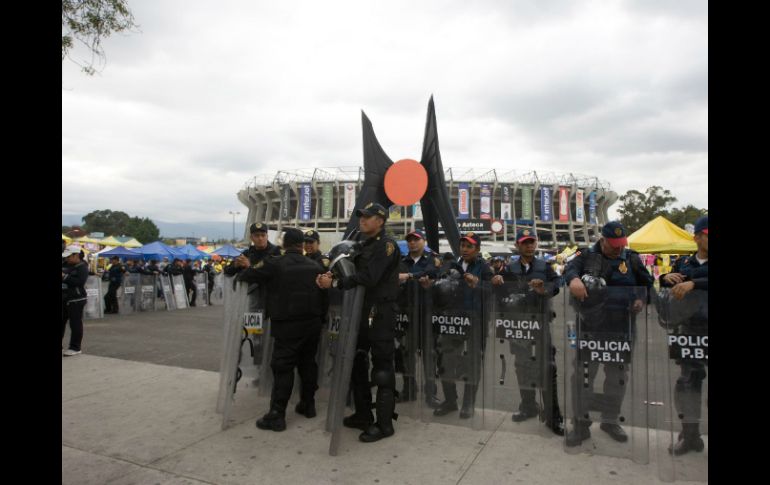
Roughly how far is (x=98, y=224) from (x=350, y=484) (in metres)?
126

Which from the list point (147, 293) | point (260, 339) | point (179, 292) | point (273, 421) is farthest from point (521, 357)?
point (179, 292)

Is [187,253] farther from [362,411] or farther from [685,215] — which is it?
[685,215]

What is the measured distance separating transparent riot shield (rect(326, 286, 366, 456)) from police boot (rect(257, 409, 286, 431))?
58 cm

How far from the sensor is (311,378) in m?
4.77

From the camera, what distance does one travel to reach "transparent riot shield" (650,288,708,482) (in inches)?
130

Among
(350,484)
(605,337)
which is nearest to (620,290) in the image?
(605,337)

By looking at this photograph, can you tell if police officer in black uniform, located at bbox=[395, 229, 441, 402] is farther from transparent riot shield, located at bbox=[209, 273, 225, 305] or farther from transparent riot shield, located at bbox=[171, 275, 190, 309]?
transparent riot shield, located at bbox=[209, 273, 225, 305]

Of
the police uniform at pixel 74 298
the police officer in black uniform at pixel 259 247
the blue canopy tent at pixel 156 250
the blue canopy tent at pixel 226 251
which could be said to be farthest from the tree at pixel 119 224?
the police officer in black uniform at pixel 259 247

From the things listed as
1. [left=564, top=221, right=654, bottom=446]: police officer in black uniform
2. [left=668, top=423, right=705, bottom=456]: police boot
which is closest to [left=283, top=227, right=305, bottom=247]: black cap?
[left=564, top=221, right=654, bottom=446]: police officer in black uniform

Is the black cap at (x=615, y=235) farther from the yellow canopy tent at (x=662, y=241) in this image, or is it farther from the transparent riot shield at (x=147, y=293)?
Answer: the transparent riot shield at (x=147, y=293)

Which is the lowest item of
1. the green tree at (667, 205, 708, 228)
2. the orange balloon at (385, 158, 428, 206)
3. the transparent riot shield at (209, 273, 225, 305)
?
the transparent riot shield at (209, 273, 225, 305)

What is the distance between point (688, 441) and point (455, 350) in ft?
6.35

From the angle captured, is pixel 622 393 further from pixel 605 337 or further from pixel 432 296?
pixel 432 296

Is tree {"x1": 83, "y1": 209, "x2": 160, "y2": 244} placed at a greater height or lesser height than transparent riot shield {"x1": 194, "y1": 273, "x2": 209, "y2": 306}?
greater
